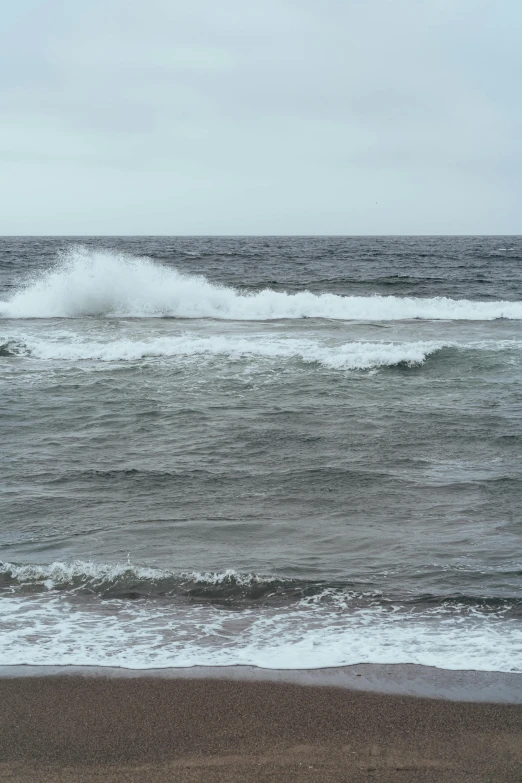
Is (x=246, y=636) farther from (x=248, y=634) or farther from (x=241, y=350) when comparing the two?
(x=241, y=350)

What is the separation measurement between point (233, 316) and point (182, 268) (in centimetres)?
1687

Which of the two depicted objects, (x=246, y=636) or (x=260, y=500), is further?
(x=260, y=500)

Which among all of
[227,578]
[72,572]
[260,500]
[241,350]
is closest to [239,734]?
[227,578]

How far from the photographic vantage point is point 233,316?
74.9 feet

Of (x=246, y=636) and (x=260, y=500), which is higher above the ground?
(x=260, y=500)

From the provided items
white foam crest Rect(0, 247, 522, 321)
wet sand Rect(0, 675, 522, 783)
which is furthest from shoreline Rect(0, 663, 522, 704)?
white foam crest Rect(0, 247, 522, 321)

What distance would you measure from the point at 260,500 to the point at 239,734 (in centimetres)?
375

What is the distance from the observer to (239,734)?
3.45 metres

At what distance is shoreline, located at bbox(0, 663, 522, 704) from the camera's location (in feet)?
12.7

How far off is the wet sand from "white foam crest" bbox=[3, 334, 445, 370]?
34.9 ft

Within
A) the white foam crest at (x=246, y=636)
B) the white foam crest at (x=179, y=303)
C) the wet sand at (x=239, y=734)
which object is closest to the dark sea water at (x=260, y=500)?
the white foam crest at (x=246, y=636)

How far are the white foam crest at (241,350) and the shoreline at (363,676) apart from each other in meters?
10.2

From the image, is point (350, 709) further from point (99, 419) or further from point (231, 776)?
point (99, 419)

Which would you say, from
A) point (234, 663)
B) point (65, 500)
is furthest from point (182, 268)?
point (234, 663)
